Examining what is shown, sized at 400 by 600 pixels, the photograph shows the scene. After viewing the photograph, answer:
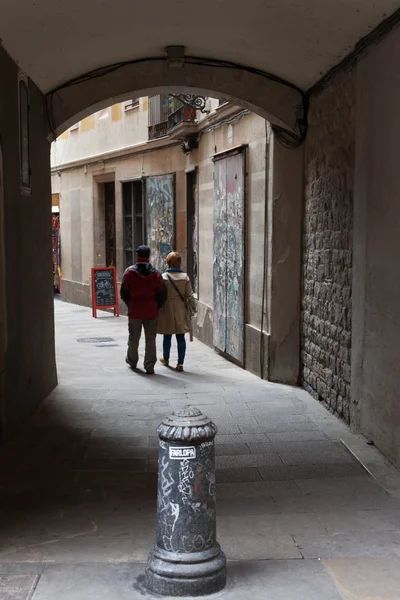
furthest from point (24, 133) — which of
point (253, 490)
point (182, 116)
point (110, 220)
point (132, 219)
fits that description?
point (110, 220)

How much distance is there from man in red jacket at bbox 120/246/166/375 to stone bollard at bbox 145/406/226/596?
6571 mm

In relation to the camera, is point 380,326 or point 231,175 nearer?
point 380,326

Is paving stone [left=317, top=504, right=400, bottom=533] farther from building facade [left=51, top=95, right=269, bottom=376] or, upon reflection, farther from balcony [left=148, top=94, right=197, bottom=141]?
balcony [left=148, top=94, right=197, bottom=141]

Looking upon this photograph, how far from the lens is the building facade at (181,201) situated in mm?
10602

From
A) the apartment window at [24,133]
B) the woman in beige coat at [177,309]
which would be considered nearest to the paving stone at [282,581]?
the apartment window at [24,133]

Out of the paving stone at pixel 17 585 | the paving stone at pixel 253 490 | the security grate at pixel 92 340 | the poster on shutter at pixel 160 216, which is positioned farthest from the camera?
the poster on shutter at pixel 160 216

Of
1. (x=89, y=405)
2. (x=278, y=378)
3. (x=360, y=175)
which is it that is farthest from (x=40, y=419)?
(x=360, y=175)

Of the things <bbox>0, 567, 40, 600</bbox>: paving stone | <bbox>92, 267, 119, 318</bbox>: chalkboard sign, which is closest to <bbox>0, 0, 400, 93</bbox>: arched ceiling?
<bbox>0, 567, 40, 600</bbox>: paving stone

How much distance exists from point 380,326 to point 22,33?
394 centimetres

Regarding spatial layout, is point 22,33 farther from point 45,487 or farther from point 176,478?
point 176,478

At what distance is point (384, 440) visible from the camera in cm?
632

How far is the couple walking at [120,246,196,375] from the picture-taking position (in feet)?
34.4

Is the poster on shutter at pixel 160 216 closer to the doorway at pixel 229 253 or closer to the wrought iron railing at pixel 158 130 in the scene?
the wrought iron railing at pixel 158 130

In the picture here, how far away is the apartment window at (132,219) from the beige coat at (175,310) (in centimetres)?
656
